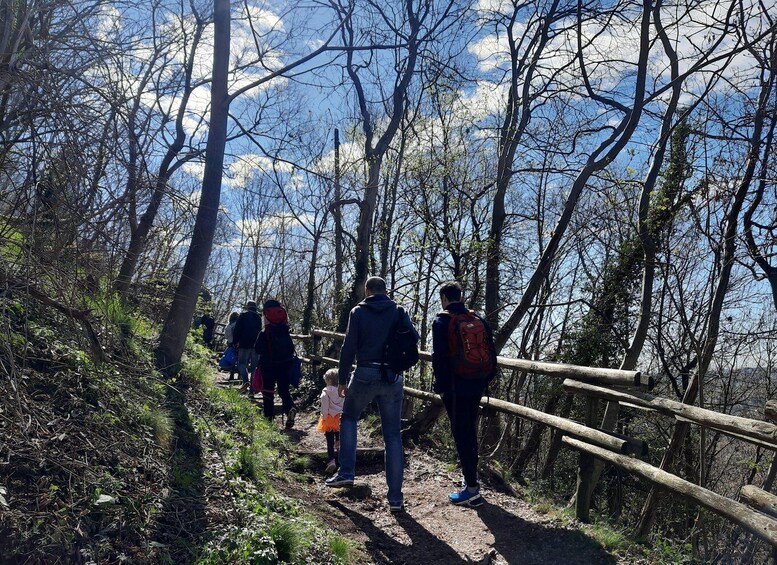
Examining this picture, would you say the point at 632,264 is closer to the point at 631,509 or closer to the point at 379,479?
the point at 631,509

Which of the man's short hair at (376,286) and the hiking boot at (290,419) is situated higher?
the man's short hair at (376,286)

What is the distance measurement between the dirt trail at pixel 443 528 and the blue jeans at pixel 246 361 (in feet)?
15.8

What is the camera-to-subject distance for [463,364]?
5.61 metres

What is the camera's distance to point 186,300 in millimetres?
7289

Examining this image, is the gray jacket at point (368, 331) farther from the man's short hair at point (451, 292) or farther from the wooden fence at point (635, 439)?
the wooden fence at point (635, 439)

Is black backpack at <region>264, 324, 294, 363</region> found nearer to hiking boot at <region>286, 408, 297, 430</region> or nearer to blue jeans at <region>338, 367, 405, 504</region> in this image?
hiking boot at <region>286, 408, 297, 430</region>

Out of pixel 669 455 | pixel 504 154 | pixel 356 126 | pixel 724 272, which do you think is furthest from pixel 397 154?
pixel 669 455

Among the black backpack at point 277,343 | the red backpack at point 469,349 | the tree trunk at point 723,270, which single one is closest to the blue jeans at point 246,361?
the black backpack at point 277,343

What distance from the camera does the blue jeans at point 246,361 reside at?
11508mm

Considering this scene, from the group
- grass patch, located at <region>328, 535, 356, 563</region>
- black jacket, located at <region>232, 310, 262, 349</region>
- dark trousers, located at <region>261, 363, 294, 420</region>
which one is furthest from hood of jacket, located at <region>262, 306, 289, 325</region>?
grass patch, located at <region>328, 535, 356, 563</region>

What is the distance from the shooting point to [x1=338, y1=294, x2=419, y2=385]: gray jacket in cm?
566

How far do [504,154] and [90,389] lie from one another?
8337 millimetres

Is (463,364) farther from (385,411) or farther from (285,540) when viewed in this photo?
(285,540)

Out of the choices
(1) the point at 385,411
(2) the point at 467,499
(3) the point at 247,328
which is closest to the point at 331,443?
(1) the point at 385,411
